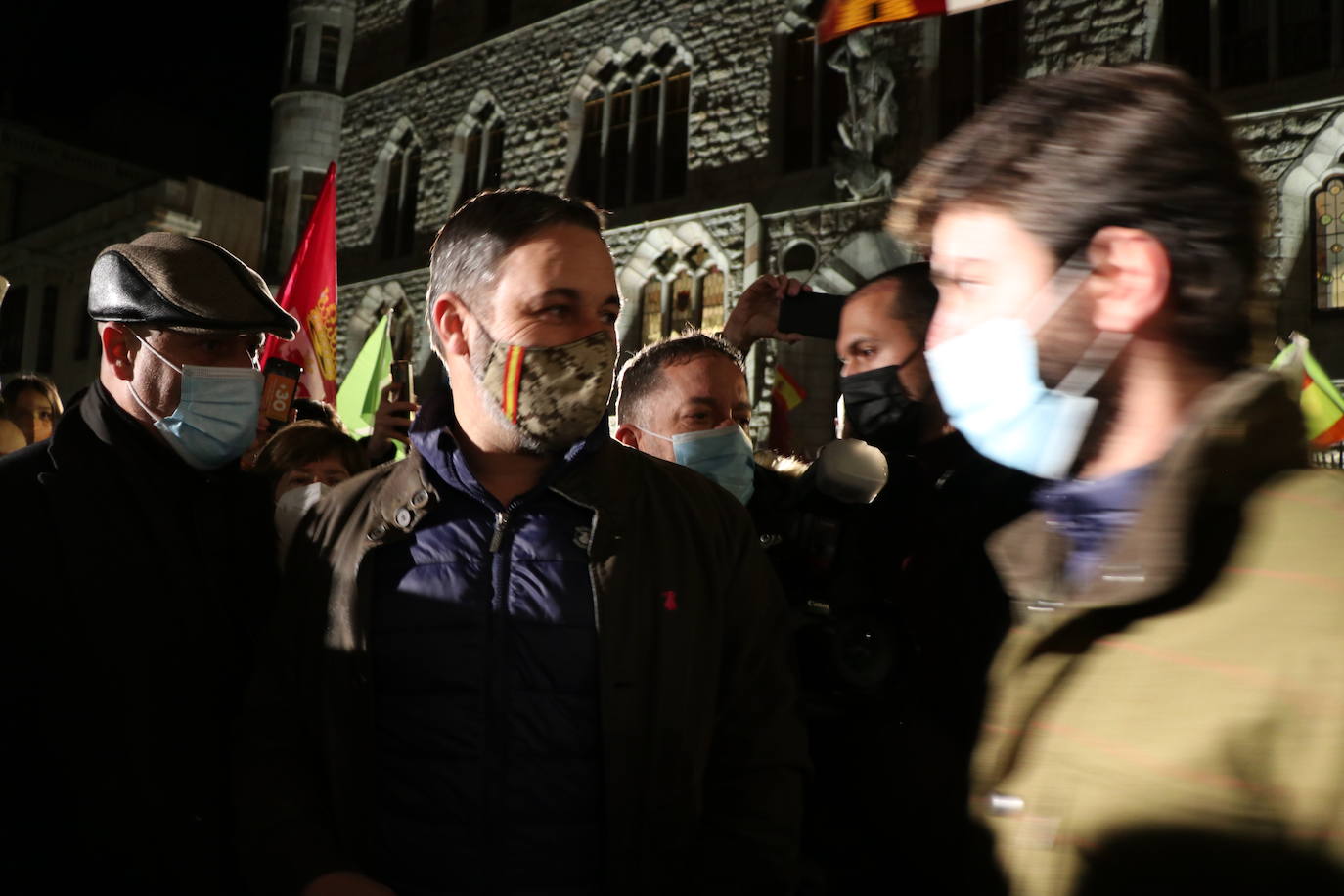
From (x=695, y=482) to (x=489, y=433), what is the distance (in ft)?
1.30

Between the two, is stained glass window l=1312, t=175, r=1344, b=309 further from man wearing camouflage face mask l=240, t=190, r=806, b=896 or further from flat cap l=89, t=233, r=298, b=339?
flat cap l=89, t=233, r=298, b=339

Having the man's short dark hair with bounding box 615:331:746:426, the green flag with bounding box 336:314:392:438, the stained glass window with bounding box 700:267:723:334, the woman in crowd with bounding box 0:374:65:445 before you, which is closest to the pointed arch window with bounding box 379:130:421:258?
the stained glass window with bounding box 700:267:723:334

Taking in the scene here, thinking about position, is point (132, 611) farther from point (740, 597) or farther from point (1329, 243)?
point (1329, 243)

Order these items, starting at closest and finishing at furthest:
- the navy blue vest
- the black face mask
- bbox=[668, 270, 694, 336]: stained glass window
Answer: the navy blue vest < the black face mask < bbox=[668, 270, 694, 336]: stained glass window

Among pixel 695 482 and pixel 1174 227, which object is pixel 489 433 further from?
pixel 1174 227

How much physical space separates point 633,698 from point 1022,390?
2.55 ft

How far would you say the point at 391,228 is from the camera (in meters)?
16.4

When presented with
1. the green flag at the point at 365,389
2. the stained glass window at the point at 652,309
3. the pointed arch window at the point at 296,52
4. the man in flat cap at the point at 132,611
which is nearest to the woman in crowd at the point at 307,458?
the man in flat cap at the point at 132,611

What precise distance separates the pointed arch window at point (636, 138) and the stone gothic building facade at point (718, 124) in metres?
0.03

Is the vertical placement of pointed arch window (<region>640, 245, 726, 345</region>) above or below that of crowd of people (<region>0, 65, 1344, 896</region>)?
above

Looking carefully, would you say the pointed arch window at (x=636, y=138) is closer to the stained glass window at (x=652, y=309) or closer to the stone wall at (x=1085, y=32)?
the stained glass window at (x=652, y=309)

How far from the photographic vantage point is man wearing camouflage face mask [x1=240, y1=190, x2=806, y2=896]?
1.41 meters

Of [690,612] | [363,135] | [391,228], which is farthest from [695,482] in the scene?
[363,135]

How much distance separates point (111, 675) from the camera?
1.60m
